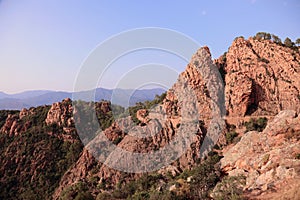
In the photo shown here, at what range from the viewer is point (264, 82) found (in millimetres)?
43344

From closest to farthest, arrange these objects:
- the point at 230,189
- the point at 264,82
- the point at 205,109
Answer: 1. the point at 230,189
2. the point at 264,82
3. the point at 205,109

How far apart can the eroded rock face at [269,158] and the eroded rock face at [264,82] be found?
13.2m

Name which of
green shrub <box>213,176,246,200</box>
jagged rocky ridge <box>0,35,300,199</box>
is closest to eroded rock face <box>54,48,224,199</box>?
jagged rocky ridge <box>0,35,300,199</box>

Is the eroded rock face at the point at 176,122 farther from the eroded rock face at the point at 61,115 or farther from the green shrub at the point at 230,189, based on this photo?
A: the green shrub at the point at 230,189

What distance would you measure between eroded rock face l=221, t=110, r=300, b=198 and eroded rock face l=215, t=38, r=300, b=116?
13.2 meters

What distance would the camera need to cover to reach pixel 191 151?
127 ft

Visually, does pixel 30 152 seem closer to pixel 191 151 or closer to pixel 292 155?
pixel 191 151

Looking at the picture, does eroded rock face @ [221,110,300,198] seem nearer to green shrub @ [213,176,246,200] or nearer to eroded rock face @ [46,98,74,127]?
green shrub @ [213,176,246,200]

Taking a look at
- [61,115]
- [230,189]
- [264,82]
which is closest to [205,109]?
[264,82]

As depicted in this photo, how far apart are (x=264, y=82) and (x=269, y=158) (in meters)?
23.9

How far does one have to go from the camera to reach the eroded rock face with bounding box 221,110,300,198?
60.1 feet

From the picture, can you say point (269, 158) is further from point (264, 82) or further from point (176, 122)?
point (264, 82)

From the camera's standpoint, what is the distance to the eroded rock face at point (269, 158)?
1831 cm

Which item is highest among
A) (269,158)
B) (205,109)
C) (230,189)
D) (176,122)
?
(205,109)
